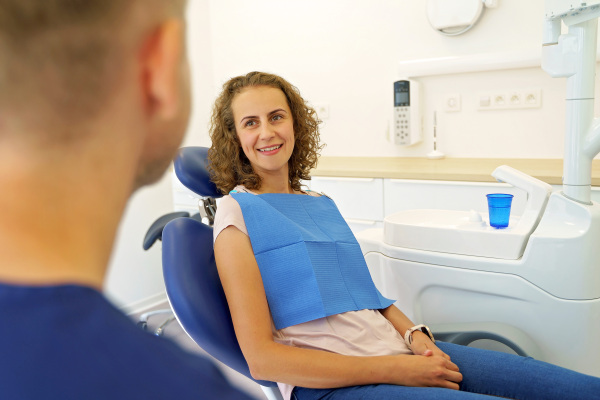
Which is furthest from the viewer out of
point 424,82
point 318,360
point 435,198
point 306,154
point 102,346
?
point 424,82

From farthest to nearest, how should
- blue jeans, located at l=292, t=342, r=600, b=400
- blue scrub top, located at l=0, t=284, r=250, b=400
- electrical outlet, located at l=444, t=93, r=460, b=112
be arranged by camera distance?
1. electrical outlet, located at l=444, t=93, r=460, b=112
2. blue jeans, located at l=292, t=342, r=600, b=400
3. blue scrub top, located at l=0, t=284, r=250, b=400

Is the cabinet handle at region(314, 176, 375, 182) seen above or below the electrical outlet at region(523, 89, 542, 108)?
below

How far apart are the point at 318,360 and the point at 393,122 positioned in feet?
6.19

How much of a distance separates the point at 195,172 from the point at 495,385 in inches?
36.9

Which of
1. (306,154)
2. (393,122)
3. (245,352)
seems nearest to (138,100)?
(245,352)

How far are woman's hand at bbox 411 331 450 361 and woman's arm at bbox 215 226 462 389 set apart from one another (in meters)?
0.05

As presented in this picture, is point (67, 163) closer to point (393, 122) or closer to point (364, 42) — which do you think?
point (393, 122)

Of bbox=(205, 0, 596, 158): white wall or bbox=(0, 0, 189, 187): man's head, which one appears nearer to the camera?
bbox=(0, 0, 189, 187): man's head

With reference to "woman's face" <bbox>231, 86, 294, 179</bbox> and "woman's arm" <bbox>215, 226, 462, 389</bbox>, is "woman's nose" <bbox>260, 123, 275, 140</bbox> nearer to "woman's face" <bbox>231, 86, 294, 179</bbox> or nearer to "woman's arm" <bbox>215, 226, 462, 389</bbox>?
"woman's face" <bbox>231, 86, 294, 179</bbox>

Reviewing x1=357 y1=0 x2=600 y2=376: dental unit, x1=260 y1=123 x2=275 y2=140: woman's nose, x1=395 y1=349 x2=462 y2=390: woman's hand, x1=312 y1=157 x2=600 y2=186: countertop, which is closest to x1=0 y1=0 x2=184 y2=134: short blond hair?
x1=395 y1=349 x2=462 y2=390: woman's hand

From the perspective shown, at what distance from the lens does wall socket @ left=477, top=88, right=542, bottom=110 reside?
2430mm

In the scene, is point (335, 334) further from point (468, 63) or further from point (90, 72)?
point (468, 63)

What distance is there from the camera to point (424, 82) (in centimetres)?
272

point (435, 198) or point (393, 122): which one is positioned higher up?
point (393, 122)
